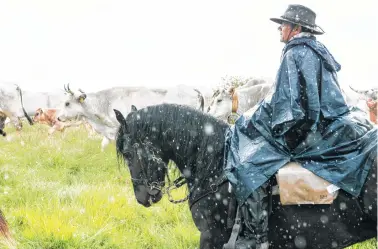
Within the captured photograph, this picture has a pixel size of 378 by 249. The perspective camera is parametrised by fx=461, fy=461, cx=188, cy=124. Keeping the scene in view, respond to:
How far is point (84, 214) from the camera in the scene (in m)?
6.48

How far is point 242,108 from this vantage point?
1399cm

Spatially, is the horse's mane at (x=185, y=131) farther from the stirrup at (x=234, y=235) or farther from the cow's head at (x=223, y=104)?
the cow's head at (x=223, y=104)

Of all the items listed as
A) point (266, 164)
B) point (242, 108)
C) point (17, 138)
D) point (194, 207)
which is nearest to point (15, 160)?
point (17, 138)

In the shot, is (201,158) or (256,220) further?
(201,158)

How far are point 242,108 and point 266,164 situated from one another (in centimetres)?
1037

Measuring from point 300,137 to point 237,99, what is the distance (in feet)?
31.2

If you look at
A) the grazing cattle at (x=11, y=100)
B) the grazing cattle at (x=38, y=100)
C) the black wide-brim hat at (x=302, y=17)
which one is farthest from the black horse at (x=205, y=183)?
the grazing cattle at (x=38, y=100)

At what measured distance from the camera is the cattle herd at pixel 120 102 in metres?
13.9

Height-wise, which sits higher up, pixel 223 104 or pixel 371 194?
pixel 371 194

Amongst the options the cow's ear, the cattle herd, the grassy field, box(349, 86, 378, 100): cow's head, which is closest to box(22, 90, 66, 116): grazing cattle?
the cattle herd

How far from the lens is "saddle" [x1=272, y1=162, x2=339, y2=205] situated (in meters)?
3.63

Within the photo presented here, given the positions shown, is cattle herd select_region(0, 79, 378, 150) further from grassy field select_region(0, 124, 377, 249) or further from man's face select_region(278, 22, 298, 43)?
man's face select_region(278, 22, 298, 43)

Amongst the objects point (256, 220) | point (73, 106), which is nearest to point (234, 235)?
point (256, 220)

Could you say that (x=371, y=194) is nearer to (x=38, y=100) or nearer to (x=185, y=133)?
(x=185, y=133)
